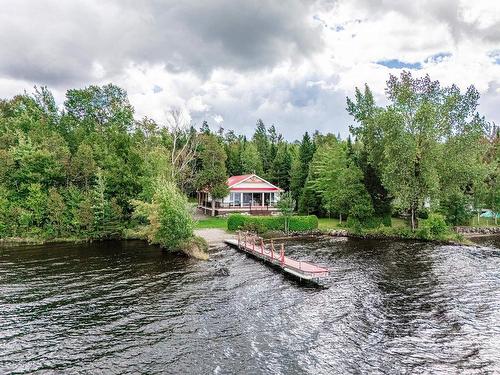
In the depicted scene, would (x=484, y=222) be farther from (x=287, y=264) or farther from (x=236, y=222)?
(x=287, y=264)

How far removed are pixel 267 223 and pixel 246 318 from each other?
26.6 m

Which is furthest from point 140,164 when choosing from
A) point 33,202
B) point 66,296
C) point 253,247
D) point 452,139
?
point 452,139

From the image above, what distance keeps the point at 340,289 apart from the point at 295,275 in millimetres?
3309

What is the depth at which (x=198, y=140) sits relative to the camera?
58.0m

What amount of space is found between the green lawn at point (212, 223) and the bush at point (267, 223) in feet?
11.9

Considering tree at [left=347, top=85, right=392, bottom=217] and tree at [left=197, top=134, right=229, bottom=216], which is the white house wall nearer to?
tree at [left=197, top=134, right=229, bottom=216]

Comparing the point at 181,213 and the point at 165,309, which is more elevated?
the point at 181,213

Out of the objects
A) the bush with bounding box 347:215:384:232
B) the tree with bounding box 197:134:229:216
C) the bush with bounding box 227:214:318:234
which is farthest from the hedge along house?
the bush with bounding box 347:215:384:232

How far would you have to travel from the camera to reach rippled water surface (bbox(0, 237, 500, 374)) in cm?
1256

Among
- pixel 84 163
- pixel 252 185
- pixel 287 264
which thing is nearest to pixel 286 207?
pixel 287 264

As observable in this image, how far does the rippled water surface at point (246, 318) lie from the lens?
12.6 m

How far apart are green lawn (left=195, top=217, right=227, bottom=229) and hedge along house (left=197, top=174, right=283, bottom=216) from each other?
4.17m

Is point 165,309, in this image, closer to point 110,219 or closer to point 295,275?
point 295,275

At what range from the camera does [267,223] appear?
141ft
